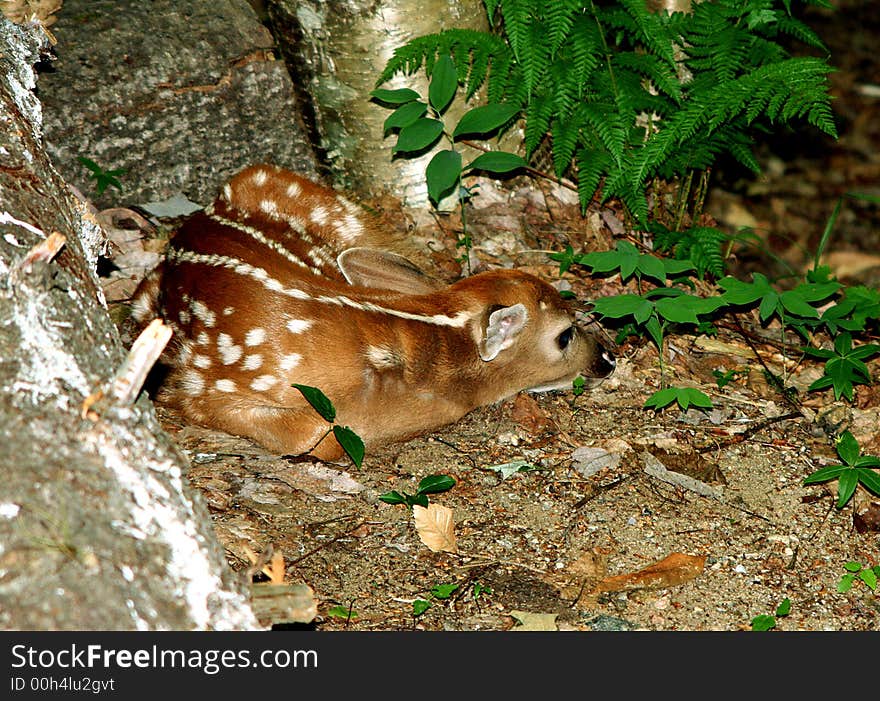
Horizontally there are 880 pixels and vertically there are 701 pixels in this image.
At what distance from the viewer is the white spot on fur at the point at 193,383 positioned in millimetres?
4355

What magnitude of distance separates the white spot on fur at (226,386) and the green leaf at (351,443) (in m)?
0.60

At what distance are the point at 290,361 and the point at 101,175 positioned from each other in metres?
1.79

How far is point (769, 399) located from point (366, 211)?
227cm

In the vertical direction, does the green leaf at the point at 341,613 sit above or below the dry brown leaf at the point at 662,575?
above

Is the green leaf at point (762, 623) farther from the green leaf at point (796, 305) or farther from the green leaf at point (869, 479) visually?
the green leaf at point (796, 305)

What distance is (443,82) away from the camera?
15.4 ft

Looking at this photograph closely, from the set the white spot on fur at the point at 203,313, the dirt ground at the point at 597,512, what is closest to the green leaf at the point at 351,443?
the dirt ground at the point at 597,512

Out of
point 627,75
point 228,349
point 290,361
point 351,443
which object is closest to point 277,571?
point 351,443

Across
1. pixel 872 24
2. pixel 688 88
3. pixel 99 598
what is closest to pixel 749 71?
pixel 688 88

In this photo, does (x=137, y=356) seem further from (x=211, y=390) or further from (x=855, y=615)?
(x=855, y=615)

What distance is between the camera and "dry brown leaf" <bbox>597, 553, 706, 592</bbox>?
11.2 feet

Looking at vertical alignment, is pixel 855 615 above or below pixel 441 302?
below

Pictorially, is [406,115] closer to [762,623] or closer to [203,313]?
[203,313]

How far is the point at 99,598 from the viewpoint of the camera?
198cm
